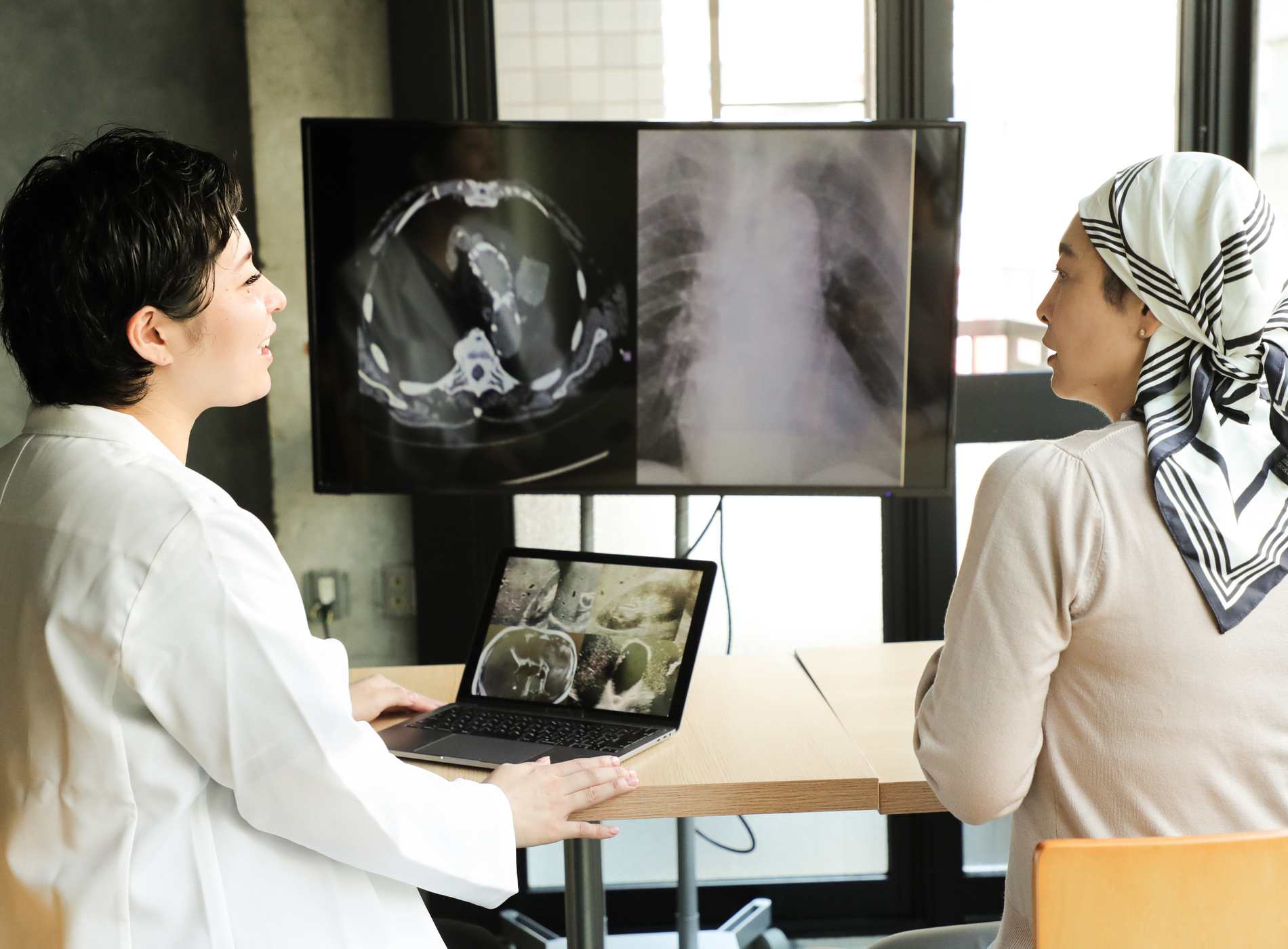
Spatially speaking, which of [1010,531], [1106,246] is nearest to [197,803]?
[1010,531]

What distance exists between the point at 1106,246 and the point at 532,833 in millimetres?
881

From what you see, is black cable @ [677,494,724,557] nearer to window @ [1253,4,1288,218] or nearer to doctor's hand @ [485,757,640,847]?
doctor's hand @ [485,757,640,847]

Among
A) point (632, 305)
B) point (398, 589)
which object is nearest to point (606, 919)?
point (398, 589)

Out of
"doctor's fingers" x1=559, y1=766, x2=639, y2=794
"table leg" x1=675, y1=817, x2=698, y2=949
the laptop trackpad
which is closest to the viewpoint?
"doctor's fingers" x1=559, y1=766, x2=639, y2=794

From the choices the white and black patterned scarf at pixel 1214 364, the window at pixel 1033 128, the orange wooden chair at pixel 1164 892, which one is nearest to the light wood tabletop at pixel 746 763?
the orange wooden chair at pixel 1164 892

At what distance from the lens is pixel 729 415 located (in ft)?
6.85

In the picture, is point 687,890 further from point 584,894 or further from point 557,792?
point 557,792

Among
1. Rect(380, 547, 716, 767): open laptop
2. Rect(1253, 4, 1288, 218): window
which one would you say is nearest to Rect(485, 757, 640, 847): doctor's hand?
Rect(380, 547, 716, 767): open laptop

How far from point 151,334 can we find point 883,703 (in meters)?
1.13

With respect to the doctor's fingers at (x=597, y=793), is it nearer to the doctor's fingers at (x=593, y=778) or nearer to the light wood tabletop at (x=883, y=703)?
the doctor's fingers at (x=593, y=778)

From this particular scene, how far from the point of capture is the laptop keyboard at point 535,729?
4.99 feet

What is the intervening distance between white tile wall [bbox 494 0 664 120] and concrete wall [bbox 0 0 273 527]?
1.76 ft

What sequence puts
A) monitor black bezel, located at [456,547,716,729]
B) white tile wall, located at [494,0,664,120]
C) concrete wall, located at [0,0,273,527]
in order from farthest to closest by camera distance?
white tile wall, located at [494,0,664,120], concrete wall, located at [0,0,273,527], monitor black bezel, located at [456,547,716,729]

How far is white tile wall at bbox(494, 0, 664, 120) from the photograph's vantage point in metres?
2.38
